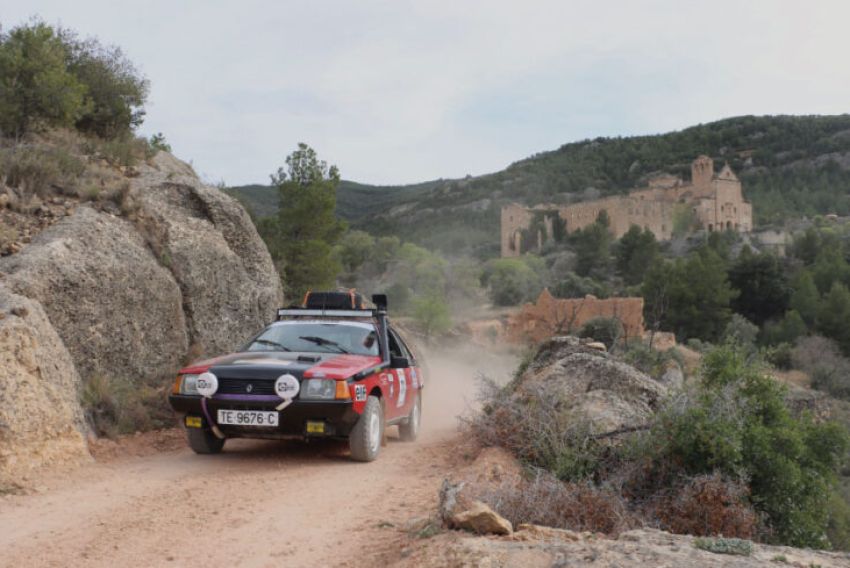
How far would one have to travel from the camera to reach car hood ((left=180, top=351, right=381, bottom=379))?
7.76 metres

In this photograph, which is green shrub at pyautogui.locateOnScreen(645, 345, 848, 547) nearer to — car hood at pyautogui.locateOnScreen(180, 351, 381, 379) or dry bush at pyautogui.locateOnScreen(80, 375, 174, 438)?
car hood at pyautogui.locateOnScreen(180, 351, 381, 379)

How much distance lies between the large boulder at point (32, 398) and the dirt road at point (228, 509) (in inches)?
13.2

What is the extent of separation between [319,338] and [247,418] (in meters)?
1.65

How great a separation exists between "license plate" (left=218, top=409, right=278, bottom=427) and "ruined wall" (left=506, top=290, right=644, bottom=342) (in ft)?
107

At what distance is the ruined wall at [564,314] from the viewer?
133 ft

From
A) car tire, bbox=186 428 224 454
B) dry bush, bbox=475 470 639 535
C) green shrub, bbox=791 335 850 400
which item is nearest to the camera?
dry bush, bbox=475 470 639 535

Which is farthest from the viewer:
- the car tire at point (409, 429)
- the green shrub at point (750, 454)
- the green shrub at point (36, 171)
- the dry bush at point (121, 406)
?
the green shrub at point (36, 171)

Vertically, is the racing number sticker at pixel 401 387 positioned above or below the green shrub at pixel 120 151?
below

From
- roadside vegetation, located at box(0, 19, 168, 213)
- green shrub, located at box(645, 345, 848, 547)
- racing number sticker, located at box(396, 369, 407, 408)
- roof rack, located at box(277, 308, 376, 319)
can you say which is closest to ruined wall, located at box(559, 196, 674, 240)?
roadside vegetation, located at box(0, 19, 168, 213)

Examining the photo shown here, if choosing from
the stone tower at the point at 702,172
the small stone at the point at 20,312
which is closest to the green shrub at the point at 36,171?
the small stone at the point at 20,312

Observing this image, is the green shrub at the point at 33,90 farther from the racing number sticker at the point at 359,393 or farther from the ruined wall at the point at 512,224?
the ruined wall at the point at 512,224

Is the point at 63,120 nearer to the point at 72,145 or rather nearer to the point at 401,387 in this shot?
the point at 72,145

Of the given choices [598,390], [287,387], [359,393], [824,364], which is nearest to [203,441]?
[287,387]

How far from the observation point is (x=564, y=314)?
40.7m
